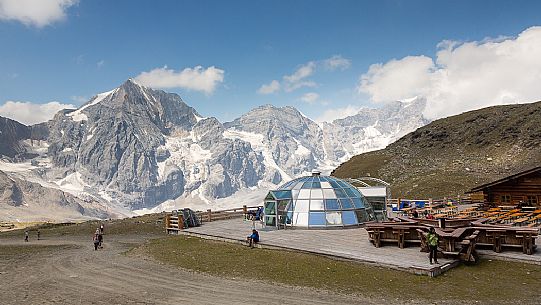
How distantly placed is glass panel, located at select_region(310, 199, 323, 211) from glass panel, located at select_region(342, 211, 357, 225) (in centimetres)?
174

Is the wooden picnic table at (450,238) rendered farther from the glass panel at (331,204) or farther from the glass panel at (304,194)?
the glass panel at (304,194)

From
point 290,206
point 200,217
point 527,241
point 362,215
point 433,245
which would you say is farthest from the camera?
point 200,217

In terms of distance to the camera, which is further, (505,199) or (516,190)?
(505,199)

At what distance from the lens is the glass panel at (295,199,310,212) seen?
30.2m

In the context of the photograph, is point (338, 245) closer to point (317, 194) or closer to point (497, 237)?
point (497, 237)

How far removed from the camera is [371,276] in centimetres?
1667

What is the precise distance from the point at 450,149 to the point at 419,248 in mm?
95881

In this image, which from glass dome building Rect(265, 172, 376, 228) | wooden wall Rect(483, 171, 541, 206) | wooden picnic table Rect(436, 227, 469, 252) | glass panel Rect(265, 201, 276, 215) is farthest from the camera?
wooden wall Rect(483, 171, 541, 206)

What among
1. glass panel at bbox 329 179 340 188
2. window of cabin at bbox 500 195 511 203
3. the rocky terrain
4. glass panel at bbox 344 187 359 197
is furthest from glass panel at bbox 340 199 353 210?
the rocky terrain

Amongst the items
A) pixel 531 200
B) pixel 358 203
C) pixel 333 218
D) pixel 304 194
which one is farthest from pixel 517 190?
pixel 304 194

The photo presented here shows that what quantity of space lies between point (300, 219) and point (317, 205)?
63.9 inches

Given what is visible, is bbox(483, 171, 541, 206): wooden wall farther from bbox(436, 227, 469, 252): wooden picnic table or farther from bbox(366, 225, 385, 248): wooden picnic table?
bbox(366, 225, 385, 248): wooden picnic table

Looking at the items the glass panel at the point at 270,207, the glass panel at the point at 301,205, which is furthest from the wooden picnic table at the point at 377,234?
the glass panel at the point at 270,207

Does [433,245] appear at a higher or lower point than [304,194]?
lower
